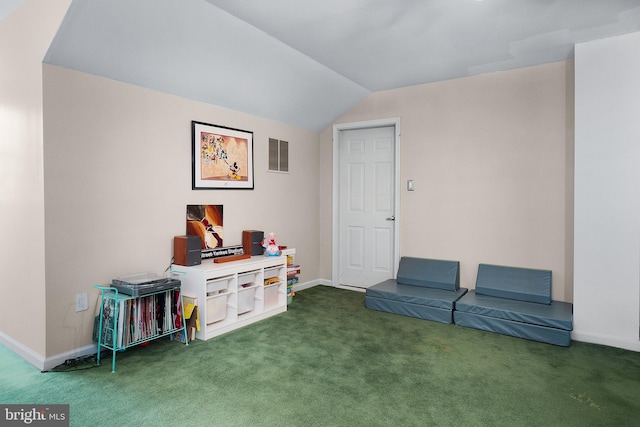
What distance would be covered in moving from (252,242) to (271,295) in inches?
23.1

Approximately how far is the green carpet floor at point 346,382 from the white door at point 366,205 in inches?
63.5

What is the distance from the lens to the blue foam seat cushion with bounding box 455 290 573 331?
3205 millimetres

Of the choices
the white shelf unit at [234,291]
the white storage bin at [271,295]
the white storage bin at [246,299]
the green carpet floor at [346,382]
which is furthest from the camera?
the white storage bin at [271,295]

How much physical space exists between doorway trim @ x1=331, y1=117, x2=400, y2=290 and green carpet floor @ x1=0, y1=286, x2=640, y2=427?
1523 mm

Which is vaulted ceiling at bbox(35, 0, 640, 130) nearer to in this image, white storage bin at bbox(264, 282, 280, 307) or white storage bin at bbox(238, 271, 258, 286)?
white storage bin at bbox(238, 271, 258, 286)

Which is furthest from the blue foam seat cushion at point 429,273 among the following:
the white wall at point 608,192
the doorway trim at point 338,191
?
the white wall at point 608,192

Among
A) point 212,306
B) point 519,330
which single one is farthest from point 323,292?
point 519,330

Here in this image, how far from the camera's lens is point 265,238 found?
4.51 m

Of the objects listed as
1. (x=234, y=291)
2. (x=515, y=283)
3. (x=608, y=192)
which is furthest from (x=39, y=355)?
(x=608, y=192)

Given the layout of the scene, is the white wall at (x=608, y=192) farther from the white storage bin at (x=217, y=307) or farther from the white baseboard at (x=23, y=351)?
the white baseboard at (x=23, y=351)

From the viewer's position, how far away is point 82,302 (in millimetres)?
2857

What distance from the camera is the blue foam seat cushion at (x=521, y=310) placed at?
321 centimetres

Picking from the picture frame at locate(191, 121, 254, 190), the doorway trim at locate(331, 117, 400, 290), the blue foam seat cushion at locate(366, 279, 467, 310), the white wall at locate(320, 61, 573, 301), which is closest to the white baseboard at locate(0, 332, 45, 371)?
the picture frame at locate(191, 121, 254, 190)

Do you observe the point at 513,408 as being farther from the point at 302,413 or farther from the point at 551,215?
the point at 551,215
